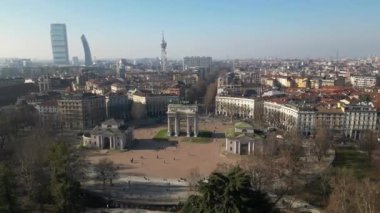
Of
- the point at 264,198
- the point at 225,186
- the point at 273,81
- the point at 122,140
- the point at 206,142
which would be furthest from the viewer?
the point at 273,81

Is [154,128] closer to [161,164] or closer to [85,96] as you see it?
[85,96]

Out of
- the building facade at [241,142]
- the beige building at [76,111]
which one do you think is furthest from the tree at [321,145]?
the beige building at [76,111]

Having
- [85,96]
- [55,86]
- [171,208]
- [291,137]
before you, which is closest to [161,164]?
[171,208]

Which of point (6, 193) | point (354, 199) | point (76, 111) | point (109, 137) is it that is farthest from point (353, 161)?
point (76, 111)

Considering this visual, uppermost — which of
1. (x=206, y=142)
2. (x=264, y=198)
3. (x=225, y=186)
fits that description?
(x=225, y=186)

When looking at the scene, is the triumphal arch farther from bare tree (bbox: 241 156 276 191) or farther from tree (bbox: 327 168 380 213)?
tree (bbox: 327 168 380 213)

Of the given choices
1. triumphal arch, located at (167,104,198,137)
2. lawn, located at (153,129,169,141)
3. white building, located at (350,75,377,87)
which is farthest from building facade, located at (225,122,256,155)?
white building, located at (350,75,377,87)

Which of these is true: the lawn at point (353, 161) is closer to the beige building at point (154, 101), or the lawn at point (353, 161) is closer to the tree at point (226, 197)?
the tree at point (226, 197)
